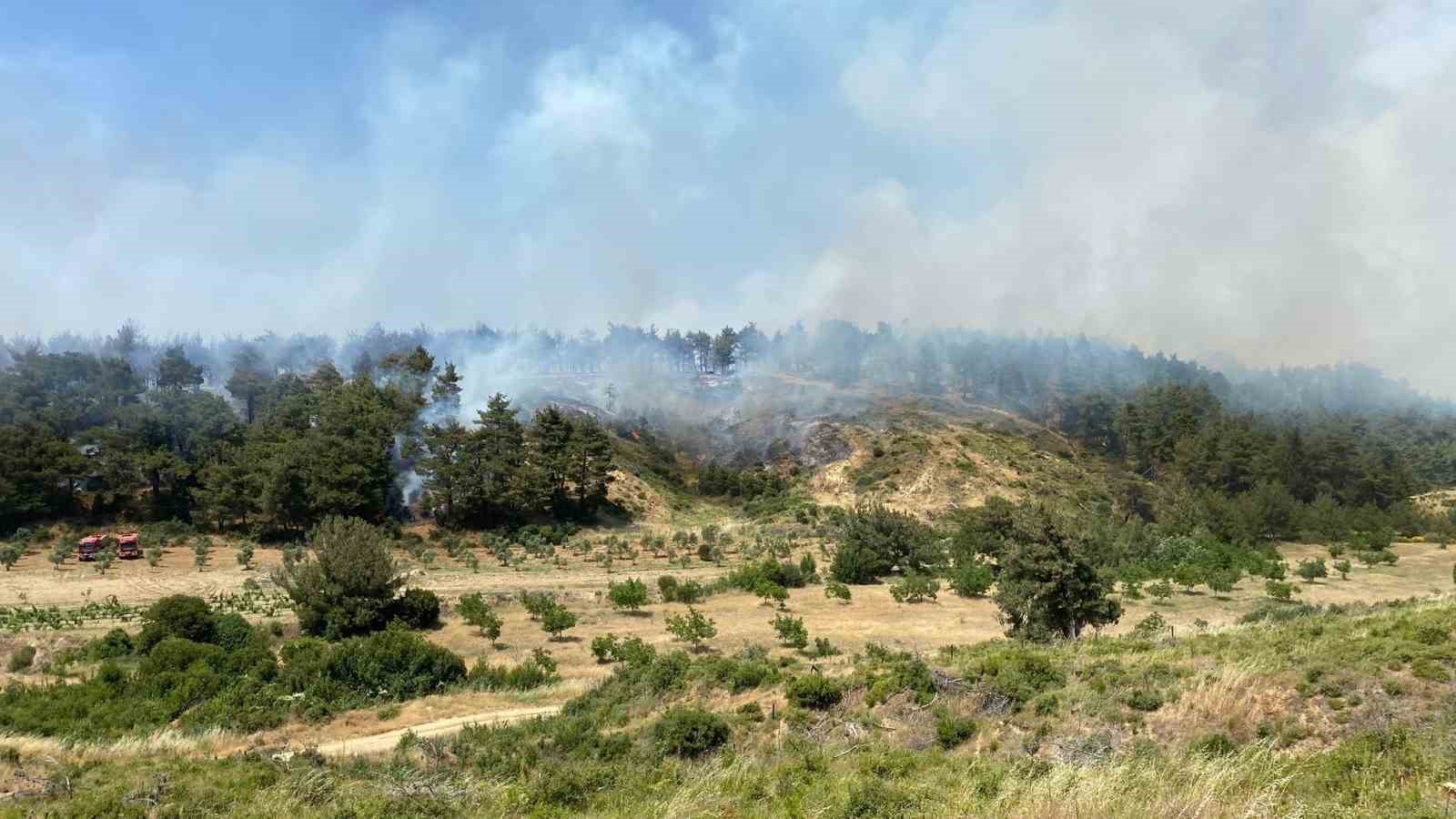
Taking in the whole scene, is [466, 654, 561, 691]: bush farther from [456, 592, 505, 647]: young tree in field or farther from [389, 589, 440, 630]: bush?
[389, 589, 440, 630]: bush

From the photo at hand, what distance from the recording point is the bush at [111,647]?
79.4 ft

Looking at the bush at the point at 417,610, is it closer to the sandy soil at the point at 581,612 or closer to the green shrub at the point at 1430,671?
the sandy soil at the point at 581,612

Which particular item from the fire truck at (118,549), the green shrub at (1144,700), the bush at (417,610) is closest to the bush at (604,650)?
the bush at (417,610)

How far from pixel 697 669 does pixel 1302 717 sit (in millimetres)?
12476

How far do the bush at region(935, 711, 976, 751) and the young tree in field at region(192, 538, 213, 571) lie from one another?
1787 inches

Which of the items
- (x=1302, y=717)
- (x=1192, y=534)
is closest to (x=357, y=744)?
(x=1302, y=717)

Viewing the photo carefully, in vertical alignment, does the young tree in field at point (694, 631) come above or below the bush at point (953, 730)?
below

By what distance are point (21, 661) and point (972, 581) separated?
1402 inches

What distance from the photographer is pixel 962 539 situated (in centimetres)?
4697

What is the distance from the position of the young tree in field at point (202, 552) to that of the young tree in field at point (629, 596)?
2715cm

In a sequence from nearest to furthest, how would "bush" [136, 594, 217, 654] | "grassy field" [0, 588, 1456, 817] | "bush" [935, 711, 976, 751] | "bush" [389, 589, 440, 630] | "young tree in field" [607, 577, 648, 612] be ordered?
"grassy field" [0, 588, 1456, 817], "bush" [935, 711, 976, 751], "bush" [136, 594, 217, 654], "bush" [389, 589, 440, 630], "young tree in field" [607, 577, 648, 612]

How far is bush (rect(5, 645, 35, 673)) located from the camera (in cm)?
2314

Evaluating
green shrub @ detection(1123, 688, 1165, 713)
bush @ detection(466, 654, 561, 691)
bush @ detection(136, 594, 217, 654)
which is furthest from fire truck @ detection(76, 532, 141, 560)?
green shrub @ detection(1123, 688, 1165, 713)

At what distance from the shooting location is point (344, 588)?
28.2 metres
